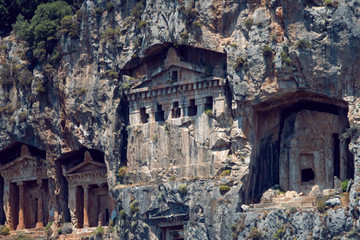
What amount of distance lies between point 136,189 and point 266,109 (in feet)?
30.2

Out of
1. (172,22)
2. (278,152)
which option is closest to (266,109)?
(278,152)

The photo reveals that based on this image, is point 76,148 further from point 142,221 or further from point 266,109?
point 266,109

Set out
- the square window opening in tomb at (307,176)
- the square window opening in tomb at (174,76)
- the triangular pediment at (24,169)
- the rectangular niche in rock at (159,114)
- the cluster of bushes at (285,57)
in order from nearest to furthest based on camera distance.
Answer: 1. the cluster of bushes at (285,57)
2. the square window opening in tomb at (307,176)
3. the square window opening in tomb at (174,76)
4. the rectangular niche in rock at (159,114)
5. the triangular pediment at (24,169)

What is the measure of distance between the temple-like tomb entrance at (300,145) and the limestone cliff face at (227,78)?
12 cm

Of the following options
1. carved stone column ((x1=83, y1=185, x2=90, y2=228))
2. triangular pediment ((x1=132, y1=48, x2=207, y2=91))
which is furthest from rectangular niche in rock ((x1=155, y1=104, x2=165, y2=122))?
carved stone column ((x1=83, y1=185, x2=90, y2=228))

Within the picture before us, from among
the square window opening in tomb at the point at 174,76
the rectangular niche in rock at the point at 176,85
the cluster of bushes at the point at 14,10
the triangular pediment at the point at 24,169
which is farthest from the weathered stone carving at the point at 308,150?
the cluster of bushes at the point at 14,10

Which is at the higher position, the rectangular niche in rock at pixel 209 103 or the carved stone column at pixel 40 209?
the rectangular niche in rock at pixel 209 103

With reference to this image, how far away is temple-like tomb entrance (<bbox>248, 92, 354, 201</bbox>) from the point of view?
229 feet

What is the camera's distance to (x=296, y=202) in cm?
6812

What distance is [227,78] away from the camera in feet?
233

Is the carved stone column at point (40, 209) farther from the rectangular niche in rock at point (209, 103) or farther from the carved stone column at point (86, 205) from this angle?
the rectangular niche in rock at point (209, 103)

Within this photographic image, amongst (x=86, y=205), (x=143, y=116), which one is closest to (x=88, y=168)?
(x=86, y=205)

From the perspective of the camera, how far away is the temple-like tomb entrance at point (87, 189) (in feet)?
263

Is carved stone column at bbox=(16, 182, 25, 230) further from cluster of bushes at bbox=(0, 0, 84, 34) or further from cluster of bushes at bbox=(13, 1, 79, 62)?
cluster of bushes at bbox=(0, 0, 84, 34)
